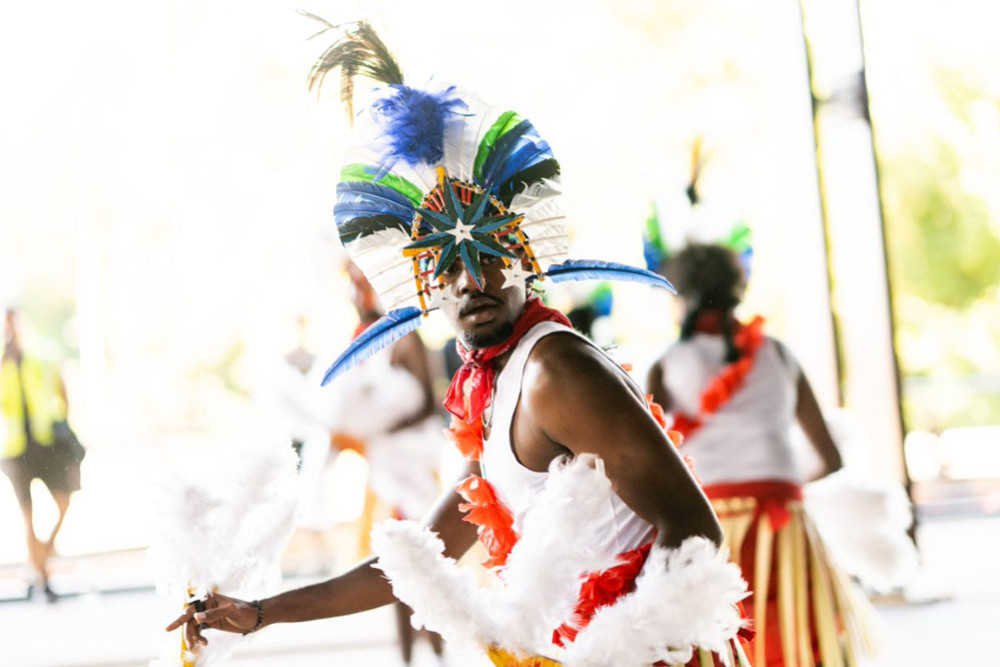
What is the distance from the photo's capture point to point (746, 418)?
3176mm

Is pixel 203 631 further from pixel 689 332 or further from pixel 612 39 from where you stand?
pixel 612 39

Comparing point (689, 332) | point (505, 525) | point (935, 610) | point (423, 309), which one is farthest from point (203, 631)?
point (935, 610)

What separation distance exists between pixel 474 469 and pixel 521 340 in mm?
321

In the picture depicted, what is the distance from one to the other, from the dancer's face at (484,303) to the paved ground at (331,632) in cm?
301

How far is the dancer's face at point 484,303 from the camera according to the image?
5.48 feet

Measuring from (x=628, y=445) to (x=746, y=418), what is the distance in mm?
1824

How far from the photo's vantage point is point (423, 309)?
1785mm

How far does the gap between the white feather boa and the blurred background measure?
367 cm

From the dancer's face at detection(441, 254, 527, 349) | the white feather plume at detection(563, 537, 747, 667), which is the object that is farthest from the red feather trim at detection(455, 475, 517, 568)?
the white feather plume at detection(563, 537, 747, 667)

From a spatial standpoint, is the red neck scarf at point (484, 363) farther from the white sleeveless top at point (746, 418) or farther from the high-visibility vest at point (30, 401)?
the high-visibility vest at point (30, 401)

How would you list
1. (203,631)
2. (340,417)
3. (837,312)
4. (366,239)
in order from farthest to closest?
(837,312) → (340,417) → (366,239) → (203,631)

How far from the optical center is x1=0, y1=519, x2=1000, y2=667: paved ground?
182 inches

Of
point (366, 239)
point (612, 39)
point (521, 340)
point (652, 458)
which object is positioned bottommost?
point (652, 458)

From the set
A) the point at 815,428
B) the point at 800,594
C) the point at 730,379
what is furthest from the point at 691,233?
the point at 800,594
